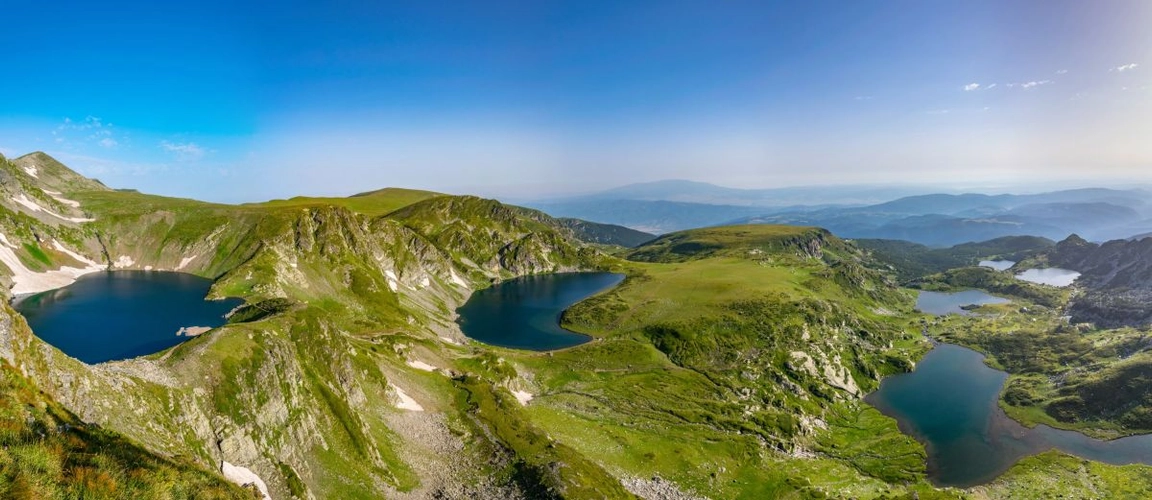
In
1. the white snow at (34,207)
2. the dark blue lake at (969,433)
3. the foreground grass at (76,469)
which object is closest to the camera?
the foreground grass at (76,469)

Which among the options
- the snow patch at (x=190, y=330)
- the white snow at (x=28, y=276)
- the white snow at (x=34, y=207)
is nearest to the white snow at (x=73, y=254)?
the white snow at (x=28, y=276)

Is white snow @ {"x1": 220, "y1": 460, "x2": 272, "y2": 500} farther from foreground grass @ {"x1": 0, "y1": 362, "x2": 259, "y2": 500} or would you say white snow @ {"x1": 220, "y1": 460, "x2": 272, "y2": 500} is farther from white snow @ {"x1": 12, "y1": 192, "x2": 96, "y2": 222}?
white snow @ {"x1": 12, "y1": 192, "x2": 96, "y2": 222}

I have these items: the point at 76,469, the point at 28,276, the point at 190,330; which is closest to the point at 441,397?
the point at 190,330


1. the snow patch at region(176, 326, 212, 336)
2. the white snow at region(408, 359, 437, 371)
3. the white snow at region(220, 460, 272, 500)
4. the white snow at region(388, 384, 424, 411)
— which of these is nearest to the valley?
the white snow at region(220, 460, 272, 500)

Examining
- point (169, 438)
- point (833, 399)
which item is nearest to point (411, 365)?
point (169, 438)

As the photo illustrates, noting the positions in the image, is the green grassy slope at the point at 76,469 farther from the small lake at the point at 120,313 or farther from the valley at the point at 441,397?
the small lake at the point at 120,313

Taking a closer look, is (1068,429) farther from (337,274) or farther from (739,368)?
(337,274)

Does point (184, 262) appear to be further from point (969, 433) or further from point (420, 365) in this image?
point (969, 433)
